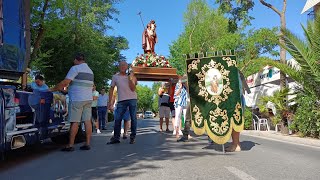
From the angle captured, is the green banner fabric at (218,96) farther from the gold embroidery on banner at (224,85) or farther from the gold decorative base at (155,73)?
the gold decorative base at (155,73)

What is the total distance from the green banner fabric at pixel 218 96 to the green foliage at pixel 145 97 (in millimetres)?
118749

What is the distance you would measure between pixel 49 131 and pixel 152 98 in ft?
431

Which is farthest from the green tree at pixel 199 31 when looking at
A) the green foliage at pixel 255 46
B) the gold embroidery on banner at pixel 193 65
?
the gold embroidery on banner at pixel 193 65

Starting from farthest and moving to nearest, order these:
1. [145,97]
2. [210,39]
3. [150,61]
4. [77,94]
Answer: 1. [145,97]
2. [210,39]
3. [150,61]
4. [77,94]

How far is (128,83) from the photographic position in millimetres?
9219

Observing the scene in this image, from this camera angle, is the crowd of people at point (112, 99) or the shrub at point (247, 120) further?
the shrub at point (247, 120)

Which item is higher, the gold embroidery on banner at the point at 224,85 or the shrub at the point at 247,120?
the gold embroidery on banner at the point at 224,85

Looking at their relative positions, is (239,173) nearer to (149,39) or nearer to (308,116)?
(308,116)

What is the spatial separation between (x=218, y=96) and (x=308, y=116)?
237 inches

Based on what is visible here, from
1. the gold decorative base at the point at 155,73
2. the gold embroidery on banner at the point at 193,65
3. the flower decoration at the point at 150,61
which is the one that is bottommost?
the gold embroidery on banner at the point at 193,65

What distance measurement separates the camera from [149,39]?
16453mm

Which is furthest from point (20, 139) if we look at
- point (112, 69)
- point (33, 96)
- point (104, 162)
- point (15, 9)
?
point (112, 69)

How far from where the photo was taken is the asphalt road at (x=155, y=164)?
516 cm

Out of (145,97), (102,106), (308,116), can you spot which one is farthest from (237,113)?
(145,97)
